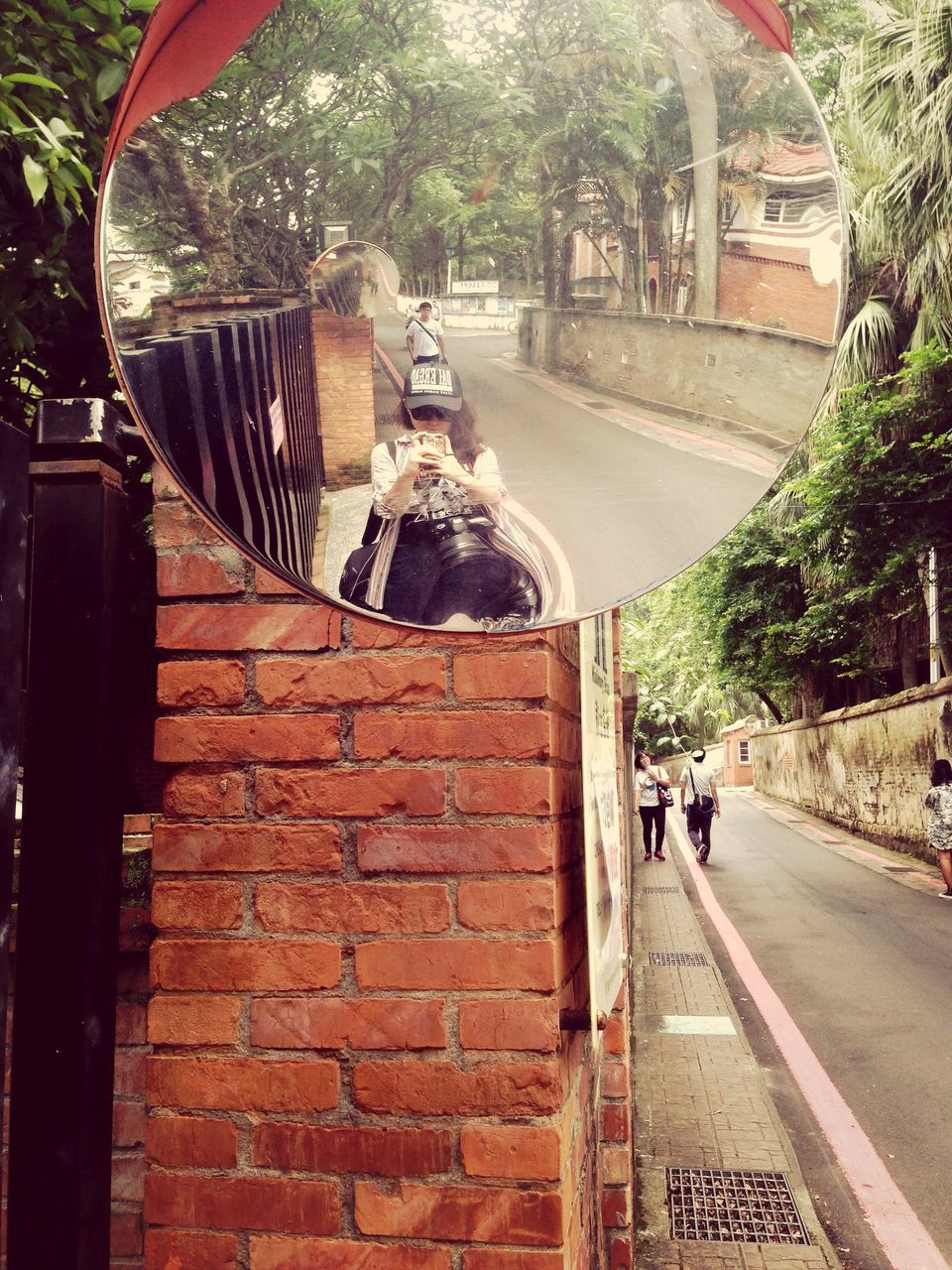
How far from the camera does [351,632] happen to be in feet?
5.87

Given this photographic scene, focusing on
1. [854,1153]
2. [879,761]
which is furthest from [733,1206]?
[879,761]

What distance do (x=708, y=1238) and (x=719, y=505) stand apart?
13.4 ft

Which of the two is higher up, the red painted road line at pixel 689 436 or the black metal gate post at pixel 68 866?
the red painted road line at pixel 689 436

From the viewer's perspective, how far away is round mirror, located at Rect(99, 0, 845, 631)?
0.97 m

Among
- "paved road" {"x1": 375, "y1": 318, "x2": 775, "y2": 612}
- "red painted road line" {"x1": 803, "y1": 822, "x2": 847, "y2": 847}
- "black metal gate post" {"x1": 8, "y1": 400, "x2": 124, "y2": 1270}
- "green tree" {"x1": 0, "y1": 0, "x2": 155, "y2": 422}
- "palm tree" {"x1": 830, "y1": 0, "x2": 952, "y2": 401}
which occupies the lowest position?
"red painted road line" {"x1": 803, "y1": 822, "x2": 847, "y2": 847}

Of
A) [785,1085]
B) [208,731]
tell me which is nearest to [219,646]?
[208,731]

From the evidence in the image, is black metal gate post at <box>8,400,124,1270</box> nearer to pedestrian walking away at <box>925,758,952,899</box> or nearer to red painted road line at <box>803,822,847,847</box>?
pedestrian walking away at <box>925,758,952,899</box>

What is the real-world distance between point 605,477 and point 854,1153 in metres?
5.33

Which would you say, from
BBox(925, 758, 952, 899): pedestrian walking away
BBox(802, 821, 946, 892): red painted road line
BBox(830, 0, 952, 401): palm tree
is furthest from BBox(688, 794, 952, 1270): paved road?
BBox(830, 0, 952, 401): palm tree

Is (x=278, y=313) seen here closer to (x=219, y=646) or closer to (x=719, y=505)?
(x=719, y=505)

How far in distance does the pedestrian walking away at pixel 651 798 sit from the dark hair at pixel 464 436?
1622cm

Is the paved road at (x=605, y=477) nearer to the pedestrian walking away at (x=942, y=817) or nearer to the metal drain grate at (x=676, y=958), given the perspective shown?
the metal drain grate at (x=676, y=958)

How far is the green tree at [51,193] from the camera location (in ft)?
7.50

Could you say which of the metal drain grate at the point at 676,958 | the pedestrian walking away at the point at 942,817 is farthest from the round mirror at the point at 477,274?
the pedestrian walking away at the point at 942,817
